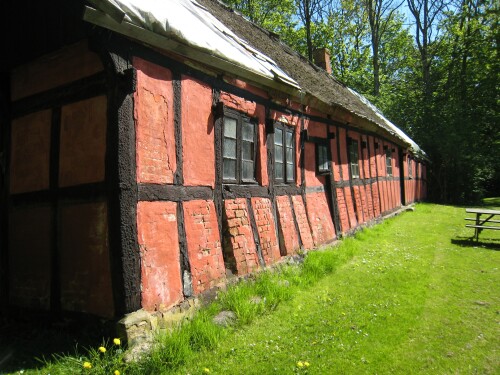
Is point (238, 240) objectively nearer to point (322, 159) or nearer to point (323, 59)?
point (322, 159)

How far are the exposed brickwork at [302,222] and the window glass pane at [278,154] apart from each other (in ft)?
2.77

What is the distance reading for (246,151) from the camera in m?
5.94

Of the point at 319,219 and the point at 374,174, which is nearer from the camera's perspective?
the point at 319,219

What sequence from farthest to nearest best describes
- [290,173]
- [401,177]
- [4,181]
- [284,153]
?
[401,177]
[290,173]
[284,153]
[4,181]

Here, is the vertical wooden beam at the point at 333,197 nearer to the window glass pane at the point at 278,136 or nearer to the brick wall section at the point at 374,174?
the window glass pane at the point at 278,136

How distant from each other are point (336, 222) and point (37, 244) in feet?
22.0

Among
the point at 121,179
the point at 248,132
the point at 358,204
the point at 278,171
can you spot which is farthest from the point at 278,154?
the point at 358,204

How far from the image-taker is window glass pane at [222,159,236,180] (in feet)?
17.6

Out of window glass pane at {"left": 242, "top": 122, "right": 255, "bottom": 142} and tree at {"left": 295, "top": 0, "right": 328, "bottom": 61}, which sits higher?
tree at {"left": 295, "top": 0, "right": 328, "bottom": 61}

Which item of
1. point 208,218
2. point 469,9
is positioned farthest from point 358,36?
point 208,218

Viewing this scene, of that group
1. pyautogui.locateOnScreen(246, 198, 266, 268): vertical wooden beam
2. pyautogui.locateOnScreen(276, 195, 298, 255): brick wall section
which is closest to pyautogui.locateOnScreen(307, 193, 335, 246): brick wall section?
pyautogui.locateOnScreen(276, 195, 298, 255): brick wall section

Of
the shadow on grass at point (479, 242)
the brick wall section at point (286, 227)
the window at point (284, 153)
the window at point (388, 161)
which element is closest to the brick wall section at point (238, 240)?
the brick wall section at point (286, 227)

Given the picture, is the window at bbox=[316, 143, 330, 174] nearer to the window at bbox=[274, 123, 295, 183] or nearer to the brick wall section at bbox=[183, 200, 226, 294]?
the window at bbox=[274, 123, 295, 183]

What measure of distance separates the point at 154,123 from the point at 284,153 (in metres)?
3.46
